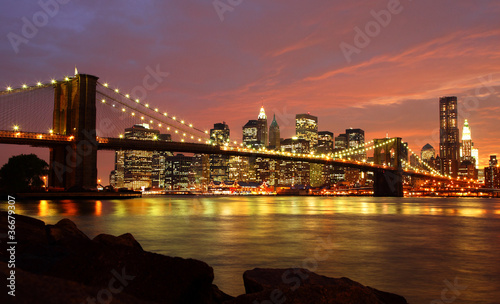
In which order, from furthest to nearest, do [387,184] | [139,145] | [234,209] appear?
[387,184], [139,145], [234,209]

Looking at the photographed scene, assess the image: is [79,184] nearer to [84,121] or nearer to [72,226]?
[84,121]

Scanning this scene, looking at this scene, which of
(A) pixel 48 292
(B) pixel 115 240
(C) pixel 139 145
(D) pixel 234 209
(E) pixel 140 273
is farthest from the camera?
(C) pixel 139 145

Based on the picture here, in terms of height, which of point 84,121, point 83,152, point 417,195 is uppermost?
point 84,121

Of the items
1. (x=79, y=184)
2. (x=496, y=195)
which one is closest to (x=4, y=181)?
(x=79, y=184)

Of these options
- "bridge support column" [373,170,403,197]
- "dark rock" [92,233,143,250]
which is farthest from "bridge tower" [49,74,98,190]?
"bridge support column" [373,170,403,197]

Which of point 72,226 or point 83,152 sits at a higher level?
point 83,152

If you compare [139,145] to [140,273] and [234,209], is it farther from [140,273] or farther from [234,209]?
[140,273]

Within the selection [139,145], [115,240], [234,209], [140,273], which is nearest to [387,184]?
[139,145]
